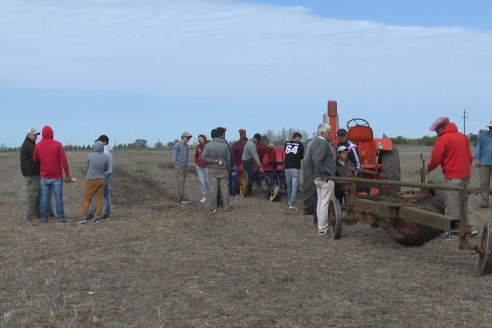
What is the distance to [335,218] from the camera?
9.55m

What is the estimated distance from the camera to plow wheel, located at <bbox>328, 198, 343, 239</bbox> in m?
9.46

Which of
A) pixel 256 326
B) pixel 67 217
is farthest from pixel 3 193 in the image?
pixel 256 326

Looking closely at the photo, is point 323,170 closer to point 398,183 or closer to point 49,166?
point 398,183

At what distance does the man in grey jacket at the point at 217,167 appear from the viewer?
43.4 ft

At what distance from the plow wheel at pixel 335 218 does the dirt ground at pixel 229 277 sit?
14 centimetres

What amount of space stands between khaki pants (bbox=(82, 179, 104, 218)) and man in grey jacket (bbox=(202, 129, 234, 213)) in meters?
2.27

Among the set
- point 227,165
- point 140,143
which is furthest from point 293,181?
point 140,143

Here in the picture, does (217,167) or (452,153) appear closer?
(452,153)

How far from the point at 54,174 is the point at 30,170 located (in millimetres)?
633

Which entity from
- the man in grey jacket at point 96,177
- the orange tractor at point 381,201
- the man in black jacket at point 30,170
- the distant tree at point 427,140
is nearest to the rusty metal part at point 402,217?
the orange tractor at point 381,201

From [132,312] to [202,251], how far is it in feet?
9.82

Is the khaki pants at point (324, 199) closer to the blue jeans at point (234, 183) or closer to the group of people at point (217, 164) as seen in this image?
the group of people at point (217, 164)

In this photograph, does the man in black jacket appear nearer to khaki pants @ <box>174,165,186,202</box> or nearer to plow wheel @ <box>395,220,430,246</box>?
khaki pants @ <box>174,165,186,202</box>

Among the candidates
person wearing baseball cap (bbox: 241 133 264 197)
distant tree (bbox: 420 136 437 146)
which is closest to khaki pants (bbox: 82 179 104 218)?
person wearing baseball cap (bbox: 241 133 264 197)
